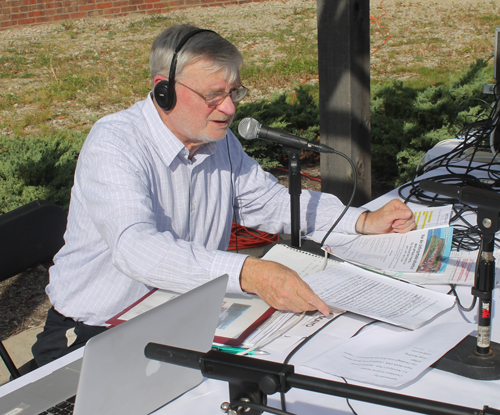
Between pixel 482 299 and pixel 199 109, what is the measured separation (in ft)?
3.23

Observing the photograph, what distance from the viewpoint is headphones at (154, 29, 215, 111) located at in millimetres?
1530

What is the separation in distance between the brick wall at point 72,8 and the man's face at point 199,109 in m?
8.45

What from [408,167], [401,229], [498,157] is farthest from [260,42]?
[401,229]

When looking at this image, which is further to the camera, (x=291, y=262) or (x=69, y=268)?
(x=69, y=268)

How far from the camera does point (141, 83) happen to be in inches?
283

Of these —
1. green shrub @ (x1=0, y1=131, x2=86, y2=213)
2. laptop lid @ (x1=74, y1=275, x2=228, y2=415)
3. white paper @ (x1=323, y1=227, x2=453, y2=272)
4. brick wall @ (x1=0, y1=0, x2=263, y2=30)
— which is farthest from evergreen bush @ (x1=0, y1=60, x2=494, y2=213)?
brick wall @ (x1=0, y1=0, x2=263, y2=30)

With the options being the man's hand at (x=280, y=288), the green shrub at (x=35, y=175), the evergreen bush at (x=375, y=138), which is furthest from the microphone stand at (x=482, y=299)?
A: the green shrub at (x=35, y=175)

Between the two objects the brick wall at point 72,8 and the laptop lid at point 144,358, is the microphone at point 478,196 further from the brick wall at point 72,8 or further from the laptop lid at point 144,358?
the brick wall at point 72,8

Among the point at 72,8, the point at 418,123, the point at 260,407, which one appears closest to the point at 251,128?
the point at 260,407

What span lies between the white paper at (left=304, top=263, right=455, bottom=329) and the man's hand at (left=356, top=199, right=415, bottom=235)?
0.36 m

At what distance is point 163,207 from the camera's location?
1.69 meters

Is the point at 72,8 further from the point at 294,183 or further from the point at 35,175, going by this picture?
the point at 294,183

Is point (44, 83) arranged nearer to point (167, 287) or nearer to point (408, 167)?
point (408, 167)

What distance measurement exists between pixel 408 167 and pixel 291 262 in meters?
2.70
